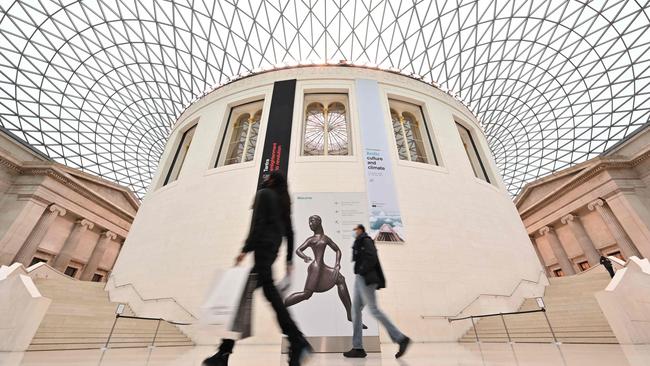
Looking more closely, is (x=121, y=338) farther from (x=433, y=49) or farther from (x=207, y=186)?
(x=433, y=49)

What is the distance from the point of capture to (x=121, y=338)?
6.53 metres

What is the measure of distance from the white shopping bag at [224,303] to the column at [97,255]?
32.0 m

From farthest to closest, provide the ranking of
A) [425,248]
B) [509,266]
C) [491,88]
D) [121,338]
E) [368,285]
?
[491,88], [509,266], [425,248], [121,338], [368,285]

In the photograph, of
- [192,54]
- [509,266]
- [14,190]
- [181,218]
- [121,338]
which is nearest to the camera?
[121,338]

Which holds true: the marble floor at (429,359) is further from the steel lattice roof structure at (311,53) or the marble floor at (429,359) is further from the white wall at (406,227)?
the steel lattice roof structure at (311,53)

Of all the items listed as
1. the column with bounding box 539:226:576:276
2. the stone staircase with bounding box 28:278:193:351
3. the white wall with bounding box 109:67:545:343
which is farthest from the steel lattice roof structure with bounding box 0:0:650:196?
the stone staircase with bounding box 28:278:193:351

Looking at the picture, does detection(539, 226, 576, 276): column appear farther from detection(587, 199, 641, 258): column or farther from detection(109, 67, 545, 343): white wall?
detection(109, 67, 545, 343): white wall

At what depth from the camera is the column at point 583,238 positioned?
22.4 metres

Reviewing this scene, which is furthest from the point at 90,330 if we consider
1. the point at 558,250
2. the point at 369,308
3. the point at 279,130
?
Answer: the point at 558,250

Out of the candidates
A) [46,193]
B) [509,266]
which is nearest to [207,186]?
[509,266]

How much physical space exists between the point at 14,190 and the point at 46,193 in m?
1.89

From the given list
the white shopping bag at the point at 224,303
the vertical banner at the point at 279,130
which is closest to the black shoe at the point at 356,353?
the white shopping bag at the point at 224,303

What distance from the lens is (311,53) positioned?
22.4 meters

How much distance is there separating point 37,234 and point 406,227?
2879 cm
